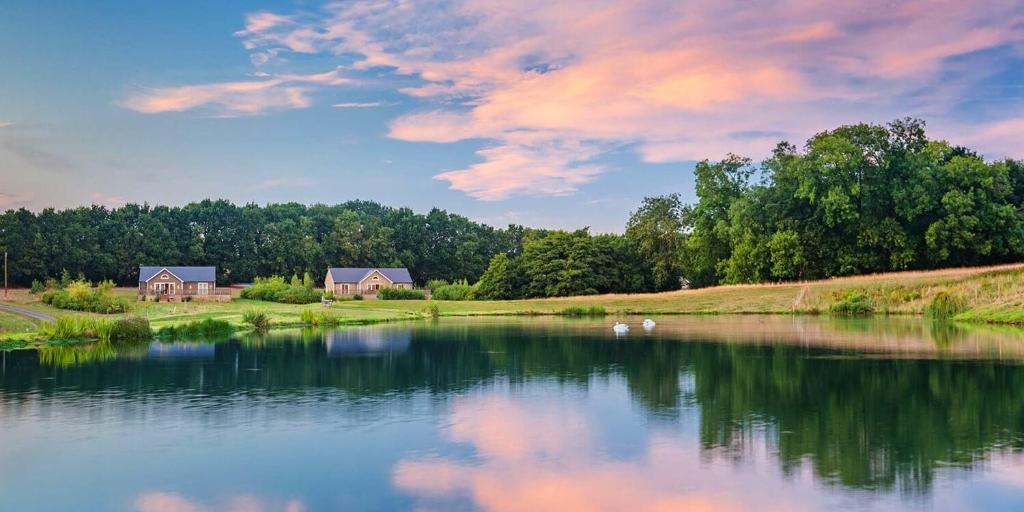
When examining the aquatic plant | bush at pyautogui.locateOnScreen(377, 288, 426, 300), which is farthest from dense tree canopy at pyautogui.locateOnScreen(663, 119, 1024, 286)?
bush at pyautogui.locateOnScreen(377, 288, 426, 300)

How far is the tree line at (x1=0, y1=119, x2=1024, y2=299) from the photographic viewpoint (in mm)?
68562

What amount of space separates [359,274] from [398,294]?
20.1 meters

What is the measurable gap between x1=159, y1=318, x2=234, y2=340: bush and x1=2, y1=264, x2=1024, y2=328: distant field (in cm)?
273

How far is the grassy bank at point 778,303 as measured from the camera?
45.1m

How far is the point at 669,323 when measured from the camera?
4978cm

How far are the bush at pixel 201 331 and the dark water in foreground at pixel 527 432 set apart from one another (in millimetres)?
12273

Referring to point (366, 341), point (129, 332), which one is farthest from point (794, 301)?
point (129, 332)

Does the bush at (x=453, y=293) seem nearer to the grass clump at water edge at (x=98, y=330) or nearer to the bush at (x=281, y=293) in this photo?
the bush at (x=281, y=293)

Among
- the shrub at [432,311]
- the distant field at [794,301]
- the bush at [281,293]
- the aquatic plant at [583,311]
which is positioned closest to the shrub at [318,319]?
the distant field at [794,301]

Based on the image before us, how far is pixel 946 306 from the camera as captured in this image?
1785 inches

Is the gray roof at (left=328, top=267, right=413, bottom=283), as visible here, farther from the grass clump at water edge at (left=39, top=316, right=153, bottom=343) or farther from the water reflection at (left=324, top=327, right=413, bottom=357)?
the grass clump at water edge at (left=39, top=316, right=153, bottom=343)

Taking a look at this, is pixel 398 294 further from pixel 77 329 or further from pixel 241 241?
pixel 77 329

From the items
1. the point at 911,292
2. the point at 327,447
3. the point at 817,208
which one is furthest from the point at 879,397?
the point at 817,208

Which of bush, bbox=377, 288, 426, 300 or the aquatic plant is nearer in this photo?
the aquatic plant
